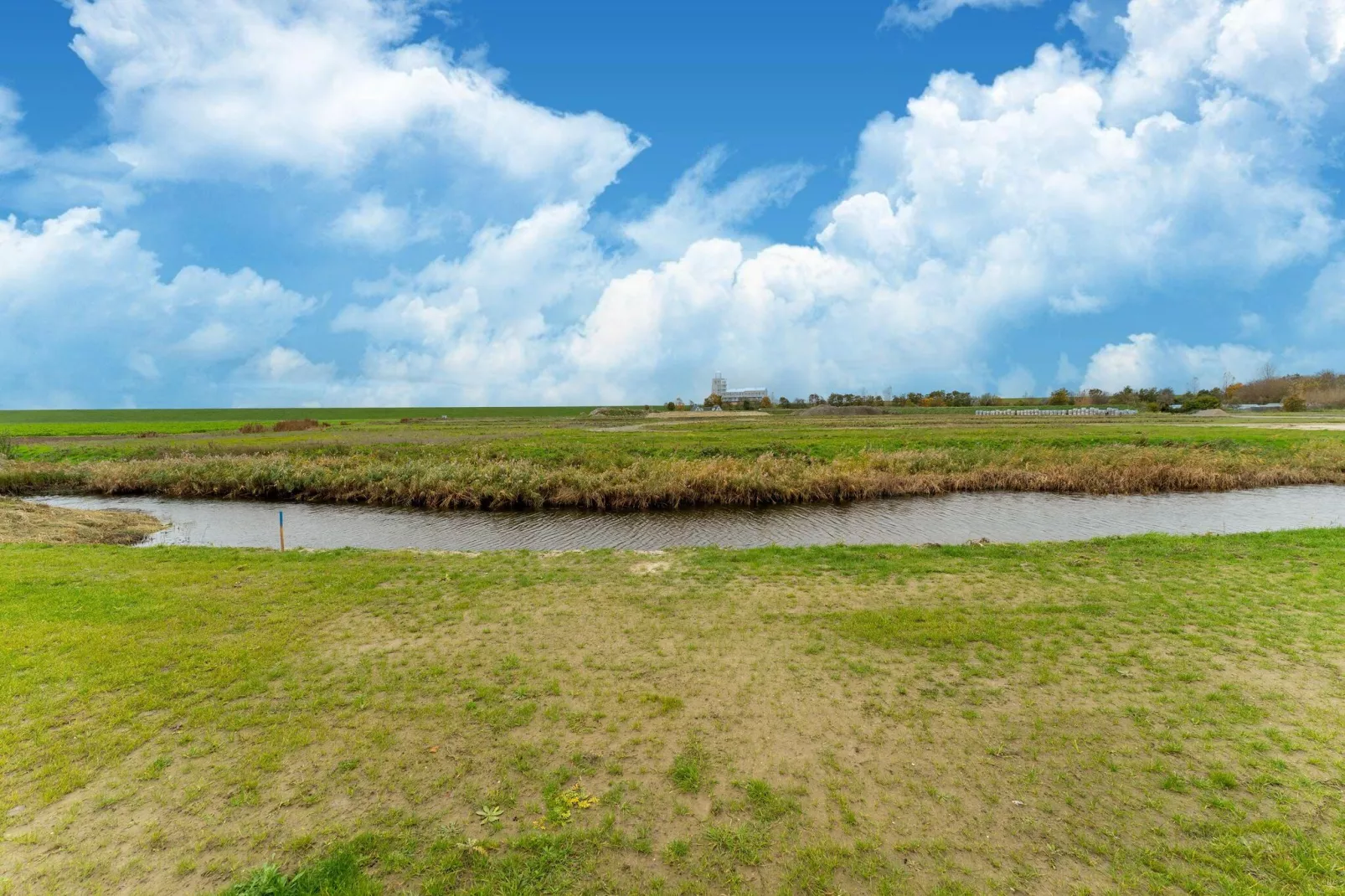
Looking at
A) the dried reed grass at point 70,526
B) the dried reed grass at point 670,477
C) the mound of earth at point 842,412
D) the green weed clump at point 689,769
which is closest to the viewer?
the green weed clump at point 689,769

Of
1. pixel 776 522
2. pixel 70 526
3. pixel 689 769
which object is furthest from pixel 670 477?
pixel 70 526

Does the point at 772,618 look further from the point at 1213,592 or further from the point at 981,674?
the point at 1213,592

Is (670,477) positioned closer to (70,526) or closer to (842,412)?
(70,526)

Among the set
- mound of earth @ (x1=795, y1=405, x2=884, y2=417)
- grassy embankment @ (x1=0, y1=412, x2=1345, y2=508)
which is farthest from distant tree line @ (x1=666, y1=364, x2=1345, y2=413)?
grassy embankment @ (x1=0, y1=412, x2=1345, y2=508)

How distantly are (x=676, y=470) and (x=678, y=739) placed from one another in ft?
67.0

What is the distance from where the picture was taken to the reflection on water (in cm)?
1861

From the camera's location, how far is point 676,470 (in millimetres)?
26219

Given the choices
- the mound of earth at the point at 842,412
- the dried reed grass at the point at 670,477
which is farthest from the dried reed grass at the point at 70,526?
the mound of earth at the point at 842,412

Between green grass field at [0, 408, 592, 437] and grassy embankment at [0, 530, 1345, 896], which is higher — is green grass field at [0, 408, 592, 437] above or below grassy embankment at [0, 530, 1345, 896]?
above

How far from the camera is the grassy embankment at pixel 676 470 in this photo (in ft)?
83.7

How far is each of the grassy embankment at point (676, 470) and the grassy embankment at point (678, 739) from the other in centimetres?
1479

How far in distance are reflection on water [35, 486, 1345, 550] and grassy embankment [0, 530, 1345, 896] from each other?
786cm

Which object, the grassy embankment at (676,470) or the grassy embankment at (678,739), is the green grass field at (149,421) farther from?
the grassy embankment at (678,739)

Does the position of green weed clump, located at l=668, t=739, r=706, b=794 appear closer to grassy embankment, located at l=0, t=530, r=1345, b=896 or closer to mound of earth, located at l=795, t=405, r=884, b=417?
grassy embankment, located at l=0, t=530, r=1345, b=896
